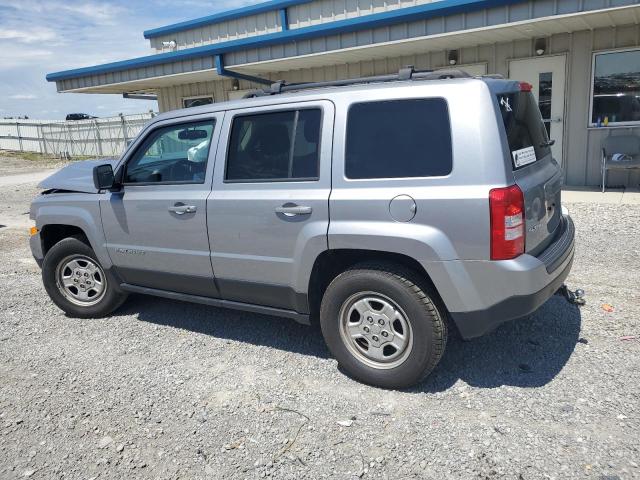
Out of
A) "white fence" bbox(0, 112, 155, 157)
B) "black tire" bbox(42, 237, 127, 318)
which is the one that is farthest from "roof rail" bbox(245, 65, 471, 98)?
"white fence" bbox(0, 112, 155, 157)

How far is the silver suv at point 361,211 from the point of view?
2.98 m

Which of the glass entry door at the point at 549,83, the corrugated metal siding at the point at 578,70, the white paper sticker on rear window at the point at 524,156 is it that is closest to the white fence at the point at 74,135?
the corrugated metal siding at the point at 578,70

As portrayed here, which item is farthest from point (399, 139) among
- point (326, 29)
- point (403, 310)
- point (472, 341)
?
point (326, 29)

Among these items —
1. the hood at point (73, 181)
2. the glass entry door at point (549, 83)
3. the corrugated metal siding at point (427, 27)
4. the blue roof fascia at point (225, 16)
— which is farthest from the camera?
the blue roof fascia at point (225, 16)

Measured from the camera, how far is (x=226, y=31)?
15.7 metres

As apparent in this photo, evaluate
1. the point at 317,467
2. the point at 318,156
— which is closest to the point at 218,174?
the point at 318,156

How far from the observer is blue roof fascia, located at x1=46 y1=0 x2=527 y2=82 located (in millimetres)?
8312

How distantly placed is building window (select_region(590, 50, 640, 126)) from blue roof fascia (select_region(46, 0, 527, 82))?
8.26ft

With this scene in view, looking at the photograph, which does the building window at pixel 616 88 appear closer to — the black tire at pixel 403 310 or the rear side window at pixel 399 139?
the rear side window at pixel 399 139

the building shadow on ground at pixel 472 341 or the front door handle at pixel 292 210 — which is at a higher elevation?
the front door handle at pixel 292 210

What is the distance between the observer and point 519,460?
2621 millimetres

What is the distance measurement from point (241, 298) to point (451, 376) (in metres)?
1.56

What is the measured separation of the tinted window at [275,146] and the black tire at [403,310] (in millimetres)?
758

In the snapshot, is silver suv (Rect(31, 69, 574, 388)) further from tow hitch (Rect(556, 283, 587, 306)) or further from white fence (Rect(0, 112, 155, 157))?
white fence (Rect(0, 112, 155, 157))
